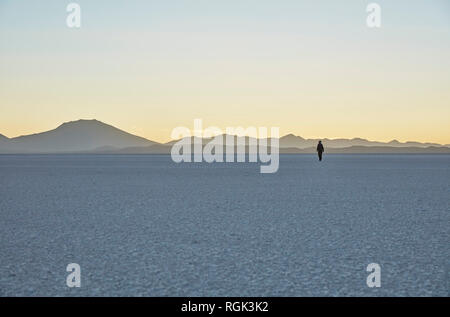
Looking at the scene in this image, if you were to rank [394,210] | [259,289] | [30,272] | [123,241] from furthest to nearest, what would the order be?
[394,210]
[123,241]
[30,272]
[259,289]

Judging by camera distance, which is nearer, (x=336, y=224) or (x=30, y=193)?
(x=336, y=224)

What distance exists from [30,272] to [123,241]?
2.28 m

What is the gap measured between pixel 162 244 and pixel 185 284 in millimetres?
2559

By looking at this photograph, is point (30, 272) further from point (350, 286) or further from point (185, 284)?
point (350, 286)

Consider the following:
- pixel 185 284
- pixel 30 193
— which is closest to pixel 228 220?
pixel 185 284

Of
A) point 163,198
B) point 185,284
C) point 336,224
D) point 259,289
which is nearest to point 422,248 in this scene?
point 336,224

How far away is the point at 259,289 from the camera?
20.1ft

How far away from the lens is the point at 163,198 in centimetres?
1675

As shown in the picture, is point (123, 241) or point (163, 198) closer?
point (123, 241)

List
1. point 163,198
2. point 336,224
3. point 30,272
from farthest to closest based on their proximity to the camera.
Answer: point 163,198 → point 336,224 → point 30,272
